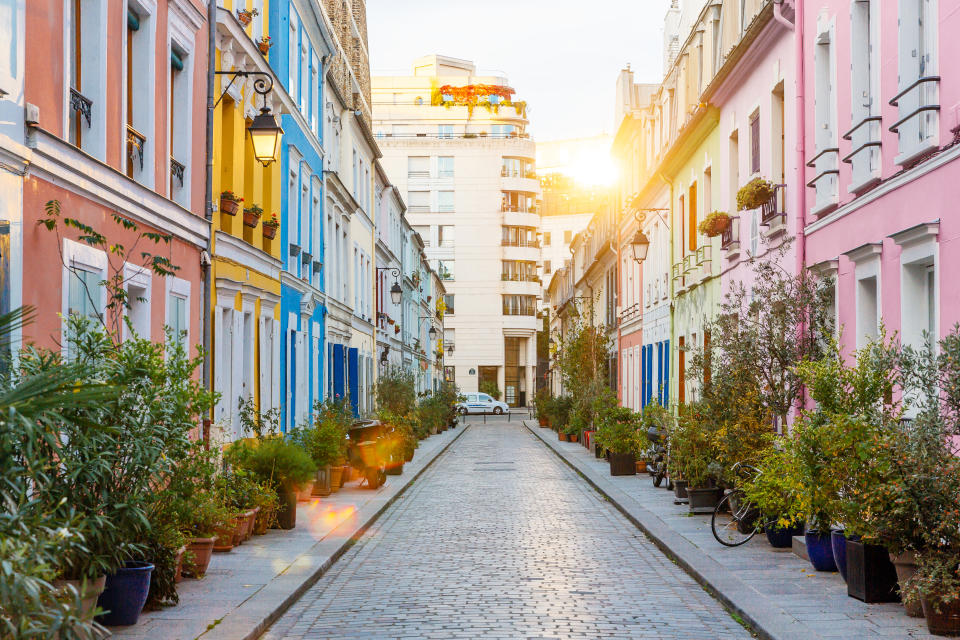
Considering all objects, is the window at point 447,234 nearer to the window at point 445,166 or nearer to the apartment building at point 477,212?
the apartment building at point 477,212

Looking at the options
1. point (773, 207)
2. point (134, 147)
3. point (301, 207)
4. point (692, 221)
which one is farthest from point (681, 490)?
point (301, 207)

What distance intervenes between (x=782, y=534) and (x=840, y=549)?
7.62ft

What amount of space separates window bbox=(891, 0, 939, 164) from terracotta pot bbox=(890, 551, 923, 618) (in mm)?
3944

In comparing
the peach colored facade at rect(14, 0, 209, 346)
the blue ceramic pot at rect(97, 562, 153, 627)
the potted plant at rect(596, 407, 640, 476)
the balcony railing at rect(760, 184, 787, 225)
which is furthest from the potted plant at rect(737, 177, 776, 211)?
the blue ceramic pot at rect(97, 562, 153, 627)

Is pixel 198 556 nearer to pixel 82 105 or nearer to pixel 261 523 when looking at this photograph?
pixel 261 523

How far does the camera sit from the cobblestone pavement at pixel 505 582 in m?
8.20

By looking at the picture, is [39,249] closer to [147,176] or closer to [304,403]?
[147,176]

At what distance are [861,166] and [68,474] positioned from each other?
29.6 ft

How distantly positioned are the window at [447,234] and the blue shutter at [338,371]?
54.4m

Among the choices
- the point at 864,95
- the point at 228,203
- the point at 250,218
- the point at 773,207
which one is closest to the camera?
the point at 864,95

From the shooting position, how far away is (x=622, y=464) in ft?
71.8

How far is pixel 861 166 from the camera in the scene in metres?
12.2

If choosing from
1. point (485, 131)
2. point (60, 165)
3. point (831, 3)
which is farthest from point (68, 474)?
point (485, 131)

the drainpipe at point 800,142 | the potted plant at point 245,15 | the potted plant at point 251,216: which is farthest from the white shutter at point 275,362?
the drainpipe at point 800,142
